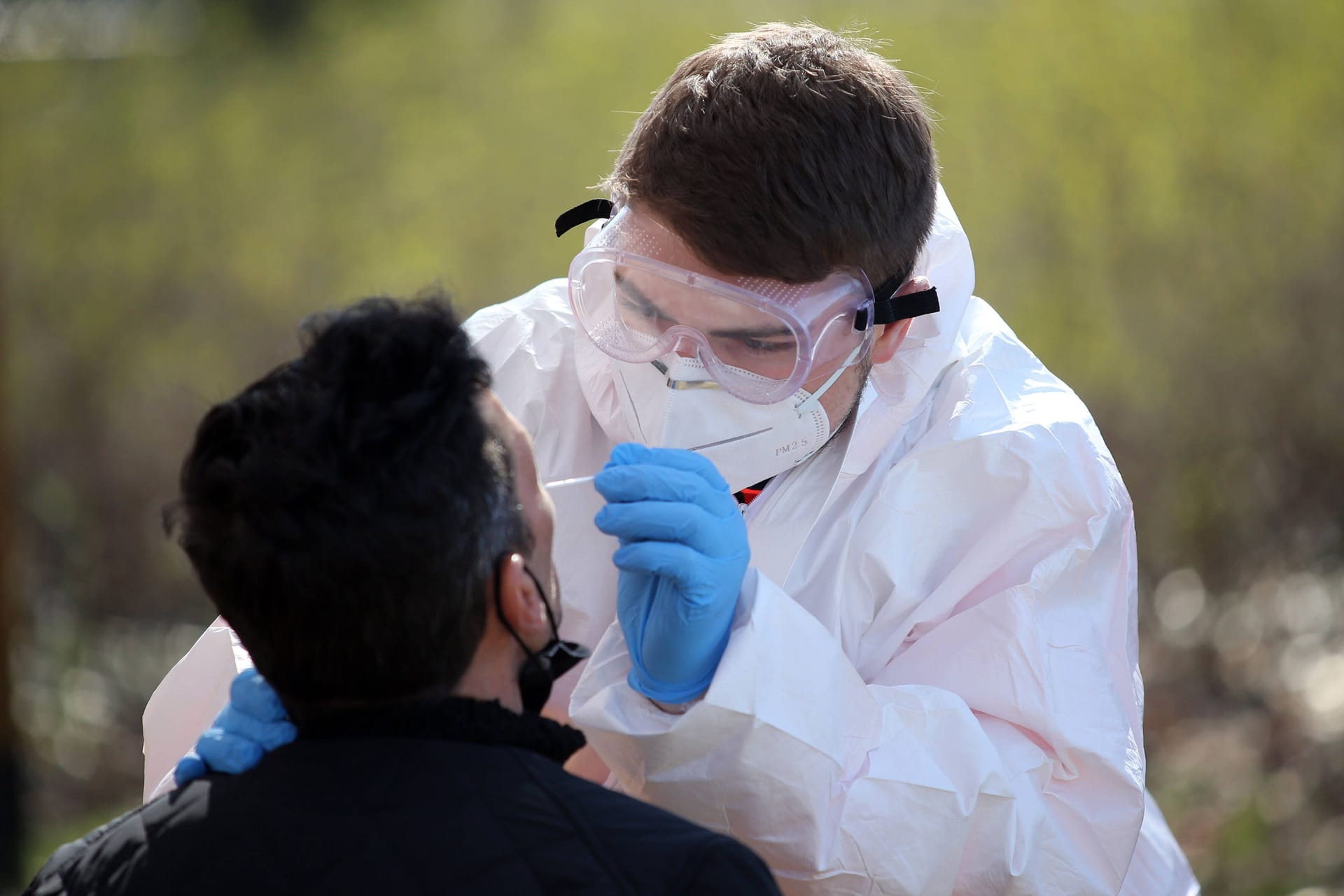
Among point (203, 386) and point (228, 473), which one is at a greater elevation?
point (228, 473)

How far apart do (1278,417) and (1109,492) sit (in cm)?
335

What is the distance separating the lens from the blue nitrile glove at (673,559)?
165 centimetres

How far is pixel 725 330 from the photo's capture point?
198 cm

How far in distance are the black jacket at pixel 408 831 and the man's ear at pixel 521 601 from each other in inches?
4.4

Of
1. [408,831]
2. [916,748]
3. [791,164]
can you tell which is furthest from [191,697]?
[791,164]

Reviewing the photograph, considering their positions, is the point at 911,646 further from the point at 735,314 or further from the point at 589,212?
the point at 589,212

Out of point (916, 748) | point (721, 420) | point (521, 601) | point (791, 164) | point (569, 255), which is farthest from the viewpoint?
point (569, 255)

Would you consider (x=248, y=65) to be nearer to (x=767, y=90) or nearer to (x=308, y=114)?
(x=308, y=114)

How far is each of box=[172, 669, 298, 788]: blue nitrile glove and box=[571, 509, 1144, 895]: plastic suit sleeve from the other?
1.52ft

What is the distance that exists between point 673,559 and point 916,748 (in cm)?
46

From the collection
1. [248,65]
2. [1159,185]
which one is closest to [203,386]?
[248,65]

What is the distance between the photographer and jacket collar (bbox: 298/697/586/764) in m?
1.32

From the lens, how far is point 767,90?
1973mm

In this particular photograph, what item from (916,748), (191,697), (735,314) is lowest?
(916,748)
